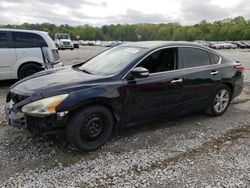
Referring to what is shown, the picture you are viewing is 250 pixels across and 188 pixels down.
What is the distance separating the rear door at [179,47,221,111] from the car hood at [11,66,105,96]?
1629 mm

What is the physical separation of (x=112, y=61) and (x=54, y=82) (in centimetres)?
112

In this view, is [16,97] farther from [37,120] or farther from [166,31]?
[166,31]

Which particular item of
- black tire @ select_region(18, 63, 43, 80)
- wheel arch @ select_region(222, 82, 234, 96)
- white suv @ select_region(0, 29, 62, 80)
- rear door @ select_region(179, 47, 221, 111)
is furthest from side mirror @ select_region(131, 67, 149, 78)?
black tire @ select_region(18, 63, 43, 80)

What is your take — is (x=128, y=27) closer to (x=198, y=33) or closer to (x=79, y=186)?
(x=198, y=33)

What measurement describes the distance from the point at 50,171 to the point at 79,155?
20.2 inches

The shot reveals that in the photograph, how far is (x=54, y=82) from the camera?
379cm

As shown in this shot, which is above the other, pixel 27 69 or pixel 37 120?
pixel 27 69

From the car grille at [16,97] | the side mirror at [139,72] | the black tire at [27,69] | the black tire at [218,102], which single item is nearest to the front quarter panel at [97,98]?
the side mirror at [139,72]

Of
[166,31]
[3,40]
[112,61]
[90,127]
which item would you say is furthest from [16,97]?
[166,31]

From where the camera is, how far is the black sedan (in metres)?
3.49

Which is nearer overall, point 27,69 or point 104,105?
point 104,105

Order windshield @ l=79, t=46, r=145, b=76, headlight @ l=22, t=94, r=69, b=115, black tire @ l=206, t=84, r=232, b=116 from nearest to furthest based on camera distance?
headlight @ l=22, t=94, r=69, b=115 → windshield @ l=79, t=46, r=145, b=76 → black tire @ l=206, t=84, r=232, b=116

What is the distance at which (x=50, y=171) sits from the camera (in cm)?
330

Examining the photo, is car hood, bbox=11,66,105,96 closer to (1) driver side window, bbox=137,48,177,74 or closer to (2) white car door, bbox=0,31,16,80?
(1) driver side window, bbox=137,48,177,74
